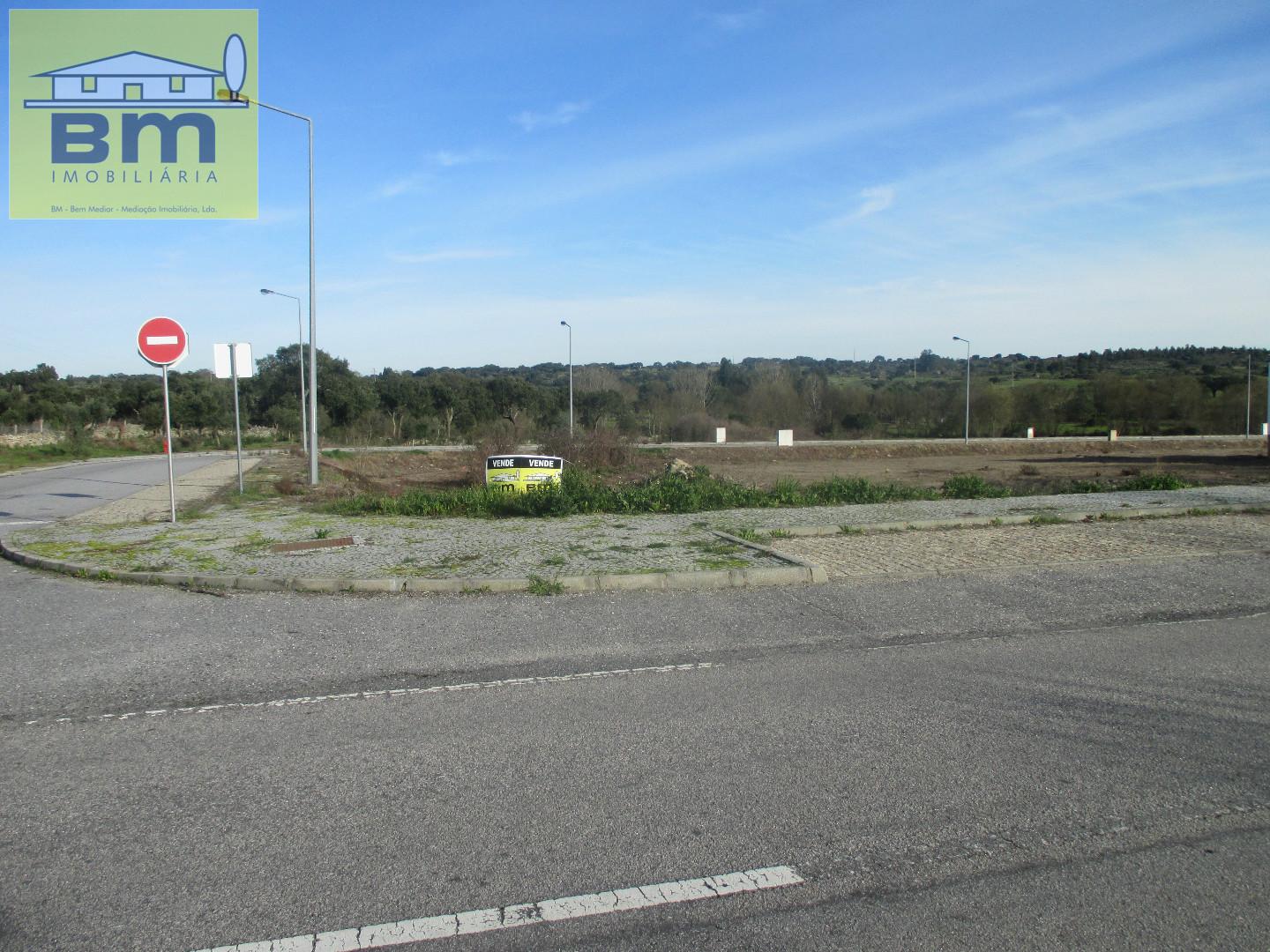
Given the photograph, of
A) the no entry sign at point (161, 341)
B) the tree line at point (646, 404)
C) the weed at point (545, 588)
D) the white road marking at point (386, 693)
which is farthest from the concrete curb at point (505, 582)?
the tree line at point (646, 404)

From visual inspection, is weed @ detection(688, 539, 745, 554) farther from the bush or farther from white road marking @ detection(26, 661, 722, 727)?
the bush

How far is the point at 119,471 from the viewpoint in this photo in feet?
95.0

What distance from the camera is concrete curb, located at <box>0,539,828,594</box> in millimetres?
9172

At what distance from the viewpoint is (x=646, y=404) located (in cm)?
8894

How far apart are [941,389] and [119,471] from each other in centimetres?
7611

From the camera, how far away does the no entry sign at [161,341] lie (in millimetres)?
13398

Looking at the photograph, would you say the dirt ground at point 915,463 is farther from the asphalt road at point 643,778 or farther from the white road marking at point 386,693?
the white road marking at point 386,693

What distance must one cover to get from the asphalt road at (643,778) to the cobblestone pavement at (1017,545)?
7.68 ft

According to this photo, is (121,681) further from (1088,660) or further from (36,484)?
(36,484)

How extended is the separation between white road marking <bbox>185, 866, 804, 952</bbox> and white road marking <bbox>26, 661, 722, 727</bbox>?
108 inches

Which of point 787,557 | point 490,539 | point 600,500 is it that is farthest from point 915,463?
point 787,557

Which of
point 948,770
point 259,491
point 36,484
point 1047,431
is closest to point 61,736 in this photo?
point 948,770

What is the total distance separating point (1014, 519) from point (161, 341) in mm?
12563

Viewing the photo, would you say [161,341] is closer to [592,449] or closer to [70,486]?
→ [70,486]
